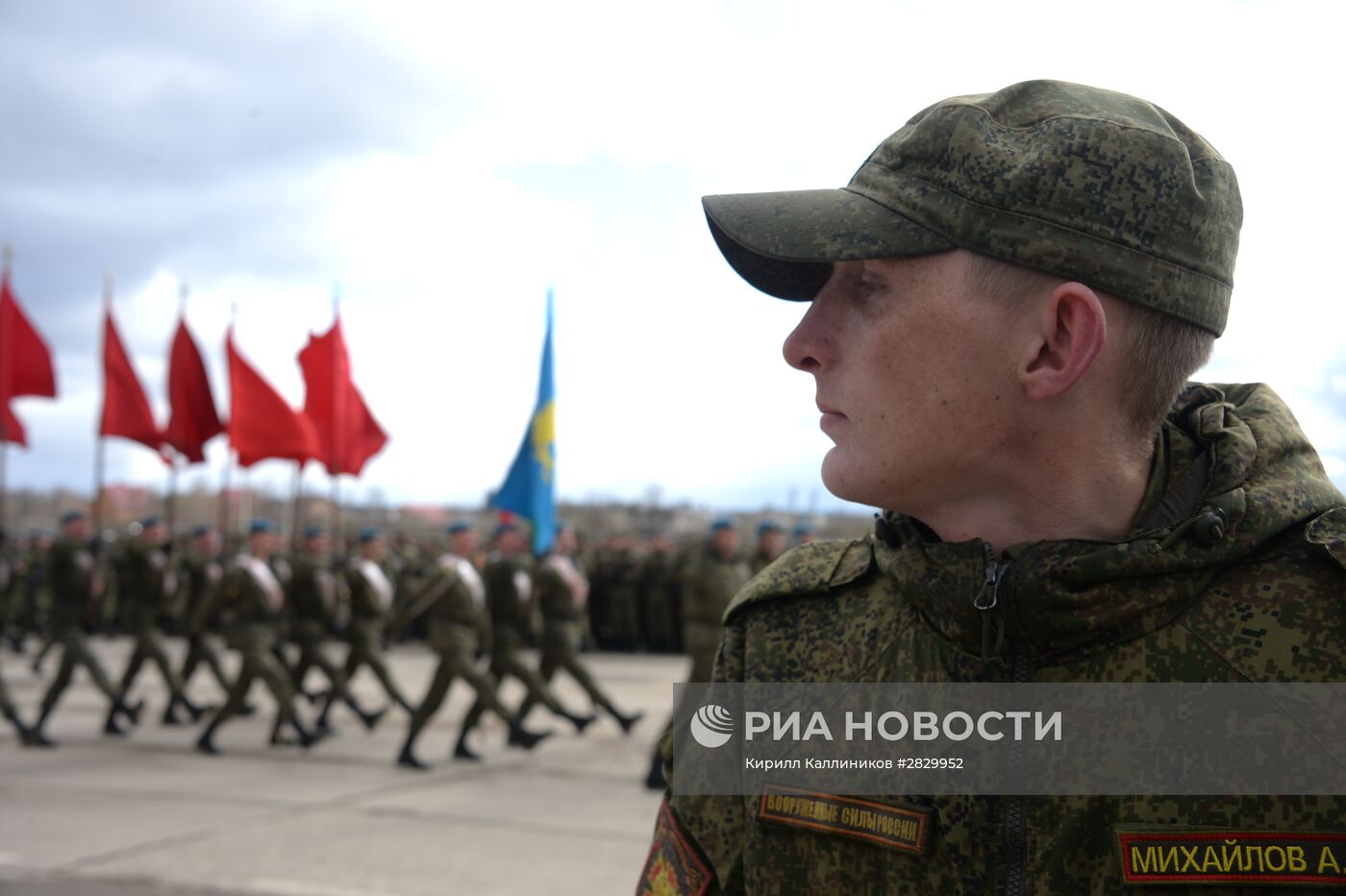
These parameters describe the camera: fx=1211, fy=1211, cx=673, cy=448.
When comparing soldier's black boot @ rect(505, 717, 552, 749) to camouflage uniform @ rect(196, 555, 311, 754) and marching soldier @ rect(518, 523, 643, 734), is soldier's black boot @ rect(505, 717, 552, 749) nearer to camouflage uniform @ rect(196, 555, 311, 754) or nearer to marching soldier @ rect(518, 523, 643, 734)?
marching soldier @ rect(518, 523, 643, 734)

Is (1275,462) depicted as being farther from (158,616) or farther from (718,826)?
(158,616)

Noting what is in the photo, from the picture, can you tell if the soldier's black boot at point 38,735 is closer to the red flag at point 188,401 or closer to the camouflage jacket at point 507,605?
the red flag at point 188,401

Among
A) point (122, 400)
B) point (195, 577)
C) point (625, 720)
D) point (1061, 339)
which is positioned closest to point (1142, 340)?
point (1061, 339)

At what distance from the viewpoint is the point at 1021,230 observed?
111 centimetres

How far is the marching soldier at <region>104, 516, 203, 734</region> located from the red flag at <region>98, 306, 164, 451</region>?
947 millimetres

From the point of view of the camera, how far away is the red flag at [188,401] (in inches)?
479

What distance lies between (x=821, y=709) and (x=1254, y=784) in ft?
1.37

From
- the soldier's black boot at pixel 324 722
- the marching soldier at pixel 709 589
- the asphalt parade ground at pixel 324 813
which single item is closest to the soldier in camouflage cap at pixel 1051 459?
the asphalt parade ground at pixel 324 813

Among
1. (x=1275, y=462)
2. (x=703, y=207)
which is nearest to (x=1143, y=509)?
(x=1275, y=462)

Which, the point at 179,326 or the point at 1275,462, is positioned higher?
the point at 179,326

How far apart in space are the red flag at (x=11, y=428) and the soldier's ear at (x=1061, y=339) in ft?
41.3

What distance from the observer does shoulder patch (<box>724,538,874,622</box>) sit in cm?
136

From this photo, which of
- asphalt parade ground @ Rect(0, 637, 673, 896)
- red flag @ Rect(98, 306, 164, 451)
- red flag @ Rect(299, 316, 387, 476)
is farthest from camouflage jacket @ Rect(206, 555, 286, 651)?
red flag @ Rect(98, 306, 164, 451)

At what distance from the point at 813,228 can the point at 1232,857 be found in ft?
2.23
